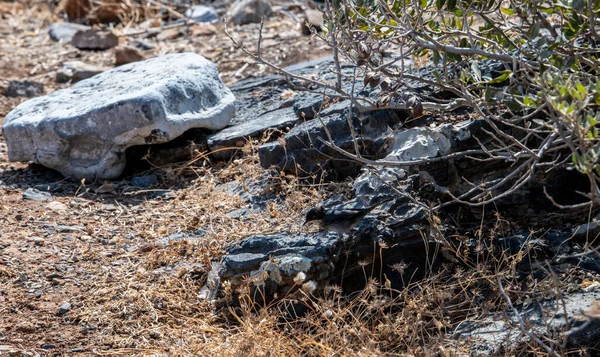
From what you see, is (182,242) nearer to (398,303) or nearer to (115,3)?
(398,303)

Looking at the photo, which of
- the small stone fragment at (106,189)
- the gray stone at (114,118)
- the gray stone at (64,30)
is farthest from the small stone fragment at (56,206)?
the gray stone at (64,30)

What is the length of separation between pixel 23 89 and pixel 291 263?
13.3ft

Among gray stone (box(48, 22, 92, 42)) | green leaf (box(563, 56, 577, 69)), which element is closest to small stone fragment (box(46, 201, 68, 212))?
green leaf (box(563, 56, 577, 69))

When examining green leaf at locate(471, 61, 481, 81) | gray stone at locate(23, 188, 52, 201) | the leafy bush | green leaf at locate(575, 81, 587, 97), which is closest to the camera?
green leaf at locate(575, 81, 587, 97)

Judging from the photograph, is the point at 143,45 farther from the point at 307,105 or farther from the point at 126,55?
the point at 307,105

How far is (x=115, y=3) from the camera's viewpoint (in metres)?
8.49

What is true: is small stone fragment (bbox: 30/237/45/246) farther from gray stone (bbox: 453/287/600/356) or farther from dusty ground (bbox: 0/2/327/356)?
gray stone (bbox: 453/287/600/356)


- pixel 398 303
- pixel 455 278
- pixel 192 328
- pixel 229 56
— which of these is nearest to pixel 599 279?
pixel 455 278

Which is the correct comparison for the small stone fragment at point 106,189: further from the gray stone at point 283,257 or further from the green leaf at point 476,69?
the green leaf at point 476,69

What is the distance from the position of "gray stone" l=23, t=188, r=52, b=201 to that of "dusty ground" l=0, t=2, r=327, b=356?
0.05 meters

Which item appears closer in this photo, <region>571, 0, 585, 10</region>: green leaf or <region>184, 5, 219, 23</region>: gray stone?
<region>571, 0, 585, 10</region>: green leaf

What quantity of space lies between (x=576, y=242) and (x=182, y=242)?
1757 mm

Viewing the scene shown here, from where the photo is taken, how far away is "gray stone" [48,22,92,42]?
8016 mm

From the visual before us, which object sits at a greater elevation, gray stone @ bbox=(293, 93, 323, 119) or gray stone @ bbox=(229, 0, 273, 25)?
gray stone @ bbox=(293, 93, 323, 119)
